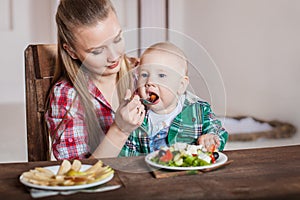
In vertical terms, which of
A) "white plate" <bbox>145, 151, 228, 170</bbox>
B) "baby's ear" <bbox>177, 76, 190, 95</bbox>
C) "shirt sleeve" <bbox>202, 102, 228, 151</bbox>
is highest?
"baby's ear" <bbox>177, 76, 190, 95</bbox>

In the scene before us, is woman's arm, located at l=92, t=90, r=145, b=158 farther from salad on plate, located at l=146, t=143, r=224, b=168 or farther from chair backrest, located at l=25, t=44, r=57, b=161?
chair backrest, located at l=25, t=44, r=57, b=161

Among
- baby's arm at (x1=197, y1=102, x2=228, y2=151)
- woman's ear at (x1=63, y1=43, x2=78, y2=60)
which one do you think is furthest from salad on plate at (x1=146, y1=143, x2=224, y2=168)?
woman's ear at (x1=63, y1=43, x2=78, y2=60)

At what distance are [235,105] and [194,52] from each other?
8.10 ft

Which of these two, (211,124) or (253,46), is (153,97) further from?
(253,46)

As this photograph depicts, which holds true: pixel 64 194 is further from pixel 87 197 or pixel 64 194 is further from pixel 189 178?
pixel 189 178

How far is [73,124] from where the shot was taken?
1.47 m

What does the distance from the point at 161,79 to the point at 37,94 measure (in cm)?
56

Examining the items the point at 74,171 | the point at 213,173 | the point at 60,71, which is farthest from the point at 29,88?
the point at 213,173

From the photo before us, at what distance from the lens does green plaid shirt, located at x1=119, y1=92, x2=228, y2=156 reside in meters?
1.24

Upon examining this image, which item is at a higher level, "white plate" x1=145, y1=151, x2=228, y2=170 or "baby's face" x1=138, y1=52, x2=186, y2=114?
"baby's face" x1=138, y1=52, x2=186, y2=114

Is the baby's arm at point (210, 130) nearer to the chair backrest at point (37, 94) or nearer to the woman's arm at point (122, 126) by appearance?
the woman's arm at point (122, 126)

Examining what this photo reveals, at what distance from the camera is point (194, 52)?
1211 millimetres

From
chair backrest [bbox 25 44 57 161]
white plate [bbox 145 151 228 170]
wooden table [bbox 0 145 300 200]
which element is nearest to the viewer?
wooden table [bbox 0 145 300 200]

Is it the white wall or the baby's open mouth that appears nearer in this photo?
the baby's open mouth
